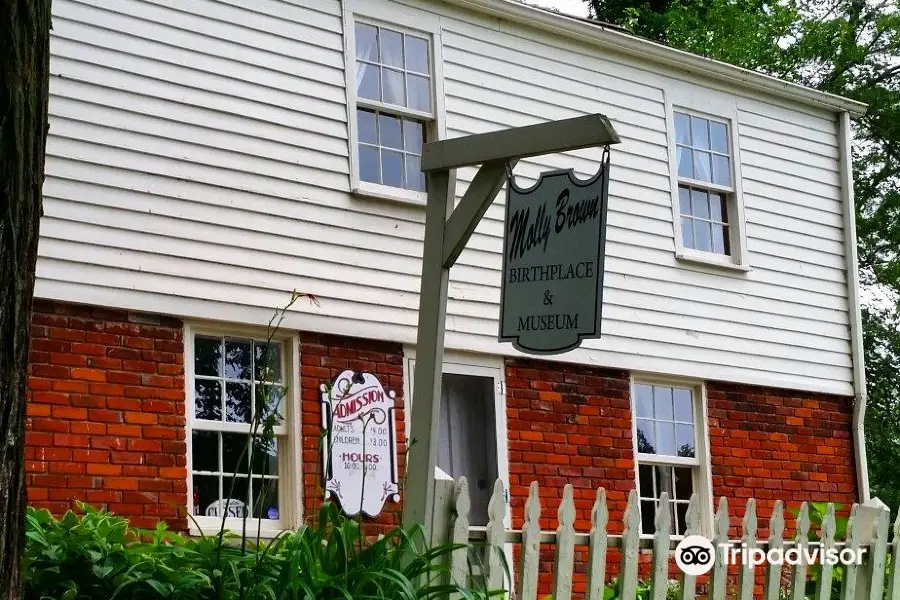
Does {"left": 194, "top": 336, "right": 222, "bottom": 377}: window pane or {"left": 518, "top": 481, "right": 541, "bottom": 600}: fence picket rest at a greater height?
{"left": 194, "top": 336, "right": 222, "bottom": 377}: window pane

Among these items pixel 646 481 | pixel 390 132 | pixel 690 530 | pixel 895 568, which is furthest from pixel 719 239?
pixel 690 530

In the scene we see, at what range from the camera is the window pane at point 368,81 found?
1061 cm

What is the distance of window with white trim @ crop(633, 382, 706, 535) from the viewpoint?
474 inches

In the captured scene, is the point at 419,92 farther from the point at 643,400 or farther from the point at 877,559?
the point at 877,559

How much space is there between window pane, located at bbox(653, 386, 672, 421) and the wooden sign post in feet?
21.7

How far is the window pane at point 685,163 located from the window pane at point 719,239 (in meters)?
0.58

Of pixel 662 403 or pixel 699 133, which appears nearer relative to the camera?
pixel 662 403

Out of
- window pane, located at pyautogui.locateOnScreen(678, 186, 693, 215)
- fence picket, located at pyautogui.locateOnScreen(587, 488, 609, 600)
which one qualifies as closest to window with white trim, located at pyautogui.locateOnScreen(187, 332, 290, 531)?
fence picket, located at pyautogui.locateOnScreen(587, 488, 609, 600)

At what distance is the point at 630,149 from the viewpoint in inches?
481

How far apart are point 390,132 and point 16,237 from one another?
291 inches

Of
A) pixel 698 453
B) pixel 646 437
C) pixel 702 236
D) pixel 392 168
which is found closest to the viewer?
pixel 392 168

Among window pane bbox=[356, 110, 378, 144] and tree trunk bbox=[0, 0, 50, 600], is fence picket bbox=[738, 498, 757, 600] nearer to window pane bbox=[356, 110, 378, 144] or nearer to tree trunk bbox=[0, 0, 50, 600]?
tree trunk bbox=[0, 0, 50, 600]

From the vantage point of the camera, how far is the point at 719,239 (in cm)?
1295

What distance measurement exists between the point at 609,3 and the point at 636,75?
46.3ft
